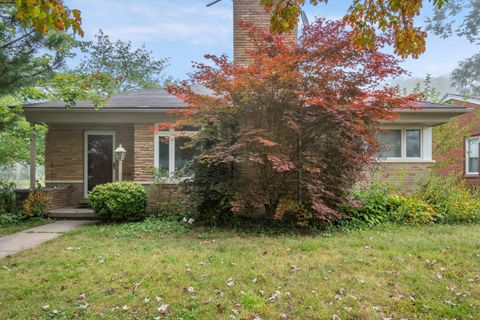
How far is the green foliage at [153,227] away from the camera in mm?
6504

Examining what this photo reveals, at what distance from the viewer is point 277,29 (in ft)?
13.6

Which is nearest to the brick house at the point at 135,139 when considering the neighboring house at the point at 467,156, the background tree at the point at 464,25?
the neighboring house at the point at 467,156

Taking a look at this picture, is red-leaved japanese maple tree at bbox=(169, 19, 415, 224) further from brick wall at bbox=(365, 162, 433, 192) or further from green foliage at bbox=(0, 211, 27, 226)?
green foliage at bbox=(0, 211, 27, 226)

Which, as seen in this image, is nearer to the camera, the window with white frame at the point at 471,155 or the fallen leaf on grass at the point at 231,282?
the fallen leaf on grass at the point at 231,282

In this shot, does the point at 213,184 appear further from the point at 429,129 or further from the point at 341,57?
the point at 429,129

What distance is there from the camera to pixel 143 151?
8891 mm

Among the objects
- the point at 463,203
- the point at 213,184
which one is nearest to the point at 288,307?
the point at 213,184

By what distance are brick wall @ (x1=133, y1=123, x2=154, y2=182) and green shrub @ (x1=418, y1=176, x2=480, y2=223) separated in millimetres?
7212

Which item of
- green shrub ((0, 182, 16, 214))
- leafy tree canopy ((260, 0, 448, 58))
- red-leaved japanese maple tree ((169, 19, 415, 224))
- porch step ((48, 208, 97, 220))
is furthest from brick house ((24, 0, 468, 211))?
leafy tree canopy ((260, 0, 448, 58))

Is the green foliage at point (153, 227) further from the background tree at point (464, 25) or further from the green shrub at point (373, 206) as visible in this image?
the background tree at point (464, 25)

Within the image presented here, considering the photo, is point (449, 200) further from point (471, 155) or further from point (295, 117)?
point (471, 155)

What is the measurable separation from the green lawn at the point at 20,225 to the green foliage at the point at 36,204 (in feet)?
0.66

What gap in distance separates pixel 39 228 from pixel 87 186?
2740 millimetres

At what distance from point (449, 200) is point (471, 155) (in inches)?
308
